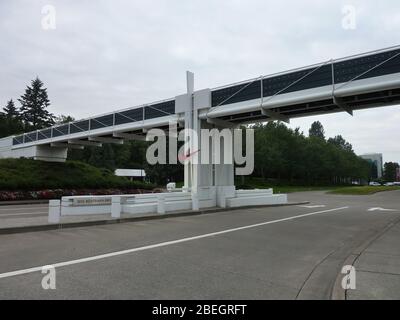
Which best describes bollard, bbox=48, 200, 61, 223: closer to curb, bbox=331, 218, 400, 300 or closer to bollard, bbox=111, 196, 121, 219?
bollard, bbox=111, 196, 121, 219

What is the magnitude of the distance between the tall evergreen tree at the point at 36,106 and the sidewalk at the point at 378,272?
98.5 meters

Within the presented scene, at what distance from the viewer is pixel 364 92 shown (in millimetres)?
14555

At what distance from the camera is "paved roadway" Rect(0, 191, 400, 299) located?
18.7 ft

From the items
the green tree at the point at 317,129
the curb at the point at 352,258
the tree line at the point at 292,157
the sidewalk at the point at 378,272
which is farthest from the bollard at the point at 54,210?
the green tree at the point at 317,129

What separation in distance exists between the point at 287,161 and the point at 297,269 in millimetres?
71802

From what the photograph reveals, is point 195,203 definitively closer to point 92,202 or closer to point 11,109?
point 92,202

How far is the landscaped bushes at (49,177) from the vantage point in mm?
28969

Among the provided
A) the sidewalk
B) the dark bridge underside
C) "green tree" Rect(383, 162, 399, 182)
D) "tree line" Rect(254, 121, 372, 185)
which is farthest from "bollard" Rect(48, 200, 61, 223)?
"green tree" Rect(383, 162, 399, 182)

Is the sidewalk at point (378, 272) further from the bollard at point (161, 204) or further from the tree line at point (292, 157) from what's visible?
the tree line at point (292, 157)

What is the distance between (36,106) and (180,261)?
103m

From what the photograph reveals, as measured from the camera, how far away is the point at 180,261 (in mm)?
7855

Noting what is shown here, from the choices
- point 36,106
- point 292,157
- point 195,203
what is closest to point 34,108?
point 36,106

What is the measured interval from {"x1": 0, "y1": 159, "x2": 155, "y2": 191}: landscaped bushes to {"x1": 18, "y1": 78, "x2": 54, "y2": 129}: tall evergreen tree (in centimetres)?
6329

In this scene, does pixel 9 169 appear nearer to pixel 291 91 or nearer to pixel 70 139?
pixel 70 139
